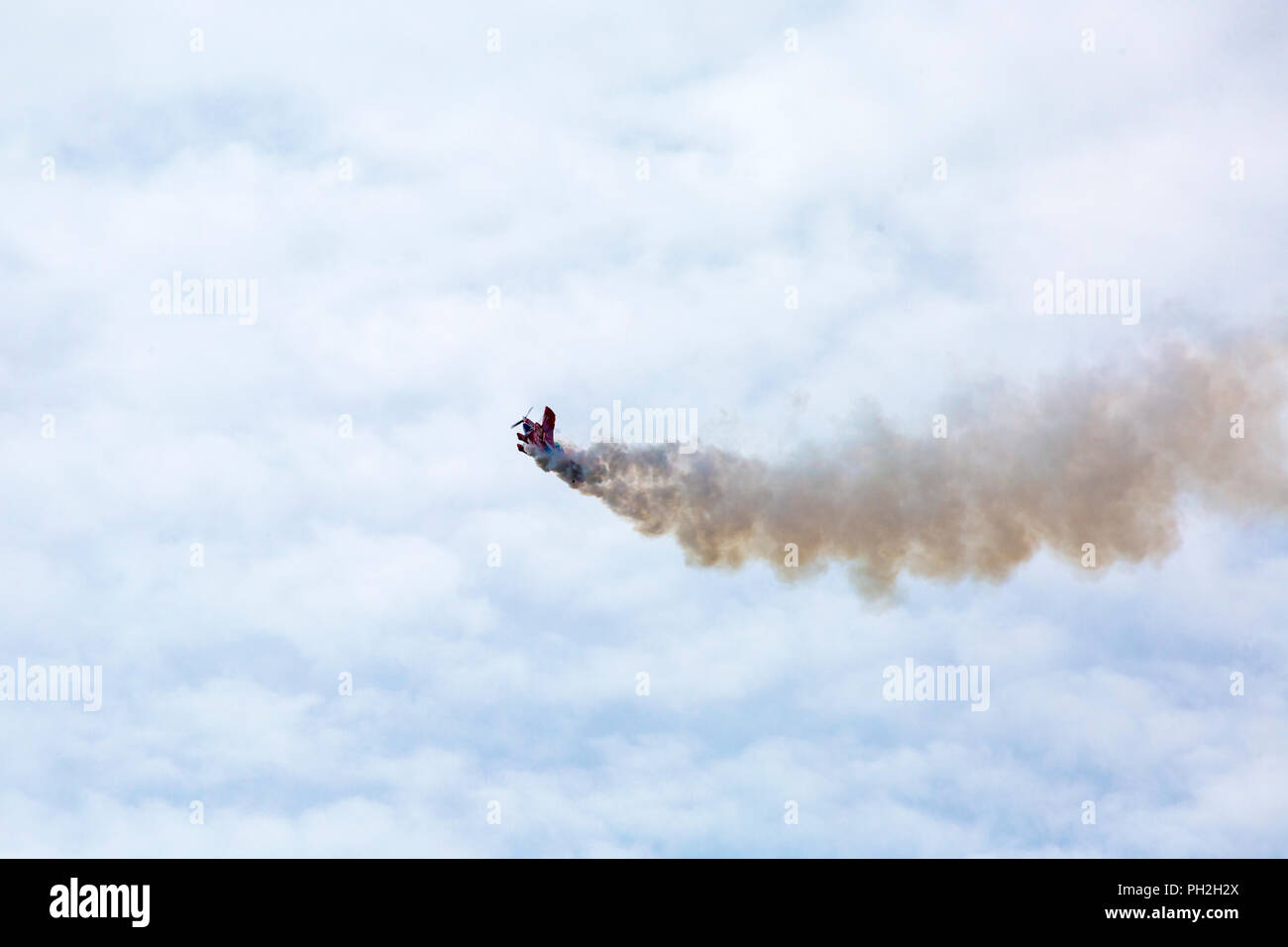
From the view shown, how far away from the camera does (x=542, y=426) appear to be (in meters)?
103
